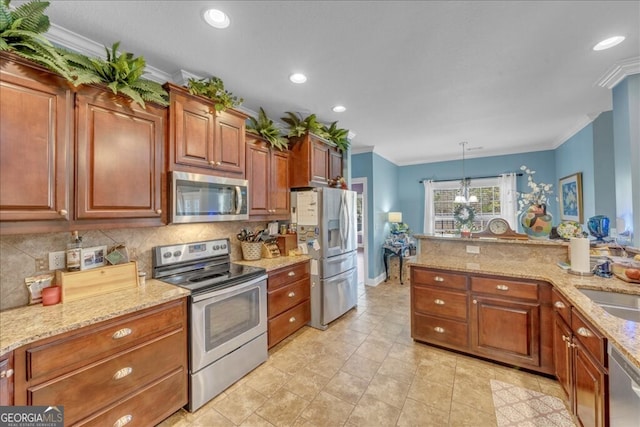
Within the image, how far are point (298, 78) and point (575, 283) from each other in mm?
2818

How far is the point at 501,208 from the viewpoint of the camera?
18.2 feet

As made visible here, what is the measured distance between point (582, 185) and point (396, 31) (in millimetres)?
4183

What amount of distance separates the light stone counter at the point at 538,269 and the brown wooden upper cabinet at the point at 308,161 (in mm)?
1539

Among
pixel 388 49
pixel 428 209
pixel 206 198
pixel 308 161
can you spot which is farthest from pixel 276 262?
pixel 428 209

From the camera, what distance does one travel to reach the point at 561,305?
1.85 metres

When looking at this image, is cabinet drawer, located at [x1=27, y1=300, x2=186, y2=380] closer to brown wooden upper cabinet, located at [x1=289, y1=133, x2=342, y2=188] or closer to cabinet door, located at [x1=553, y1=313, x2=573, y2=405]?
brown wooden upper cabinet, located at [x1=289, y1=133, x2=342, y2=188]

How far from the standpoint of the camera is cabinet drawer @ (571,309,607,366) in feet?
4.14

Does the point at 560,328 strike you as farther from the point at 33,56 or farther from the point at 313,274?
the point at 33,56

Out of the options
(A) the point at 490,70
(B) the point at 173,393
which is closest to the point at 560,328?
(A) the point at 490,70

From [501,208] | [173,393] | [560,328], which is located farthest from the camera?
[501,208]

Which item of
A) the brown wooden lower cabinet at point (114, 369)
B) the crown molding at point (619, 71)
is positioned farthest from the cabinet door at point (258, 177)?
the crown molding at point (619, 71)

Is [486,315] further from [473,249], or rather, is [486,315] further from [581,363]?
[581,363]

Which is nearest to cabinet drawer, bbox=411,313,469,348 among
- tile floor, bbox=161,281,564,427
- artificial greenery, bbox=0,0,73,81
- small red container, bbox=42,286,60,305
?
tile floor, bbox=161,281,564,427

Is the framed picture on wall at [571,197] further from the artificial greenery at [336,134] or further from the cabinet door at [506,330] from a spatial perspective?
the artificial greenery at [336,134]
